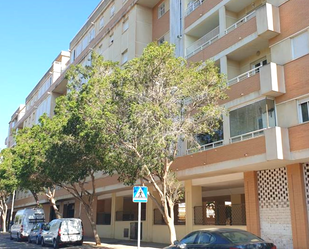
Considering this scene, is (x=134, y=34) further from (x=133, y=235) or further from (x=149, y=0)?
(x=133, y=235)

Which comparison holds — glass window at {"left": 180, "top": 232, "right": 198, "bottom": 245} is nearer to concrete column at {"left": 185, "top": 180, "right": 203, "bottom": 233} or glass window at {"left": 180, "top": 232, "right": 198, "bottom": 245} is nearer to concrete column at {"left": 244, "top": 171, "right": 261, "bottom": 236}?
concrete column at {"left": 244, "top": 171, "right": 261, "bottom": 236}

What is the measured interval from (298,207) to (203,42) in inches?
453

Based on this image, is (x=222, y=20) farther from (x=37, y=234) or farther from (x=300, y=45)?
(x=37, y=234)

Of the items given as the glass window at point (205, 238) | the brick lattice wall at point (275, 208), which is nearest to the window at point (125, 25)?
the brick lattice wall at point (275, 208)

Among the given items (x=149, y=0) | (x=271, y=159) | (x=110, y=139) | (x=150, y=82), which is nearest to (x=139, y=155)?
(x=110, y=139)

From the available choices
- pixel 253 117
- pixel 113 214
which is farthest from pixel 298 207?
pixel 113 214

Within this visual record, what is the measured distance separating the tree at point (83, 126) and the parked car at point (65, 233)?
1212 mm

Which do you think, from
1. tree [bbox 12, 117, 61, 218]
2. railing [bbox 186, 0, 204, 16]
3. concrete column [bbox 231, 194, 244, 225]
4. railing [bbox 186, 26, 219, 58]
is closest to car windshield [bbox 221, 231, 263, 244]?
concrete column [bbox 231, 194, 244, 225]

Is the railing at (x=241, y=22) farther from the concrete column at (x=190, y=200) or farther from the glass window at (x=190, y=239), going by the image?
the glass window at (x=190, y=239)

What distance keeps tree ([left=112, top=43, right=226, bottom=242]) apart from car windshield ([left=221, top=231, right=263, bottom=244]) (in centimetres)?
471

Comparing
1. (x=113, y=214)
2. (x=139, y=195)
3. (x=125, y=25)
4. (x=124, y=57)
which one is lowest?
(x=113, y=214)

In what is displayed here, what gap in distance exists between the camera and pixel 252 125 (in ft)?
54.5

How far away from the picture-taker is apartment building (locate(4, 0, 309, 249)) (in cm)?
1466

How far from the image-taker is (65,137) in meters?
17.8
